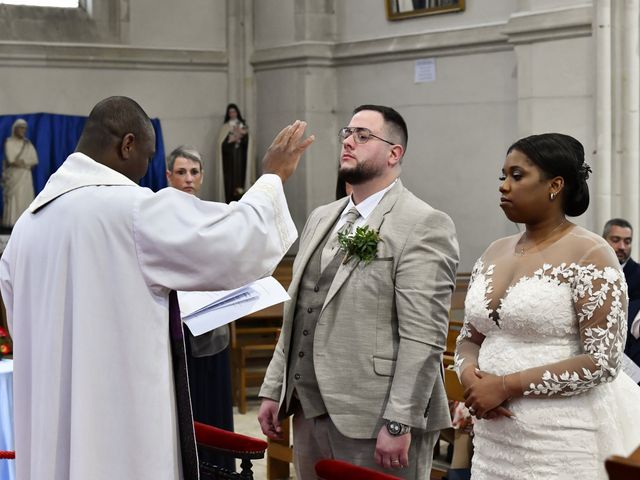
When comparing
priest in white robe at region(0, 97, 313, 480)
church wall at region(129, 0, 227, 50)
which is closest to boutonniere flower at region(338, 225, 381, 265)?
priest in white robe at region(0, 97, 313, 480)

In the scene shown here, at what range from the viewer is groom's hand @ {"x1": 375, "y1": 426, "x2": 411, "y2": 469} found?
10.7 feet

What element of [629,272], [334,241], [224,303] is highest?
[334,241]

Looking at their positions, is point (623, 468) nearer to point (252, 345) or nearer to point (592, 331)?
point (592, 331)

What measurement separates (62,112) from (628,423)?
945cm

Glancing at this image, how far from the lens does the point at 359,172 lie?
3.57 metres

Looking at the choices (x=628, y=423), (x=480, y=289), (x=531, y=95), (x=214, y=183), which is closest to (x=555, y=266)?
(x=480, y=289)

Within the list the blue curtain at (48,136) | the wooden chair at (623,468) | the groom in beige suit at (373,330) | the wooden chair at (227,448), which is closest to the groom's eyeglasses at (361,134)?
the groom in beige suit at (373,330)

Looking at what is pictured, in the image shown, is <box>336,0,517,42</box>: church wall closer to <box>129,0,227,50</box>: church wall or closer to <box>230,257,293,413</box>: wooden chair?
<box>129,0,227,50</box>: church wall

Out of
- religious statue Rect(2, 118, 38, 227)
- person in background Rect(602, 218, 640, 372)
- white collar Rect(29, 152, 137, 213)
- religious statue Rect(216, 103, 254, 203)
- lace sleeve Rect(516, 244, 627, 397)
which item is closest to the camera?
white collar Rect(29, 152, 137, 213)

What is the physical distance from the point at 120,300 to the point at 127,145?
0.42m

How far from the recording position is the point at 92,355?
2781mm

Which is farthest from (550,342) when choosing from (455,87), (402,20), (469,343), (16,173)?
(16,173)

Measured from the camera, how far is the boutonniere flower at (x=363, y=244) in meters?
3.43

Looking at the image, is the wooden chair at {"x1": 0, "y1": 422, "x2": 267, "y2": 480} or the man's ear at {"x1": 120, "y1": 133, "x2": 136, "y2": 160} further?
the wooden chair at {"x1": 0, "y1": 422, "x2": 267, "y2": 480}
